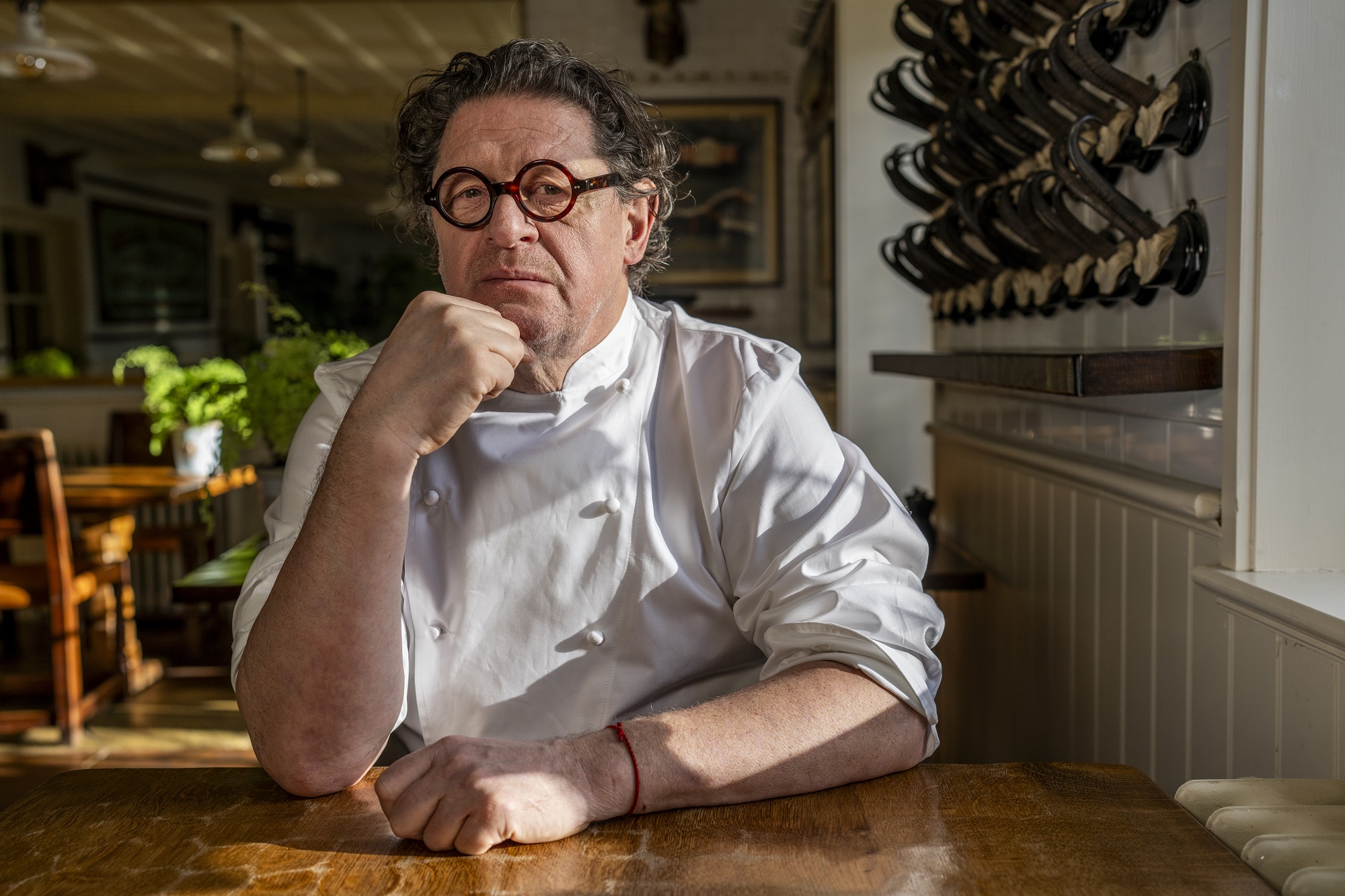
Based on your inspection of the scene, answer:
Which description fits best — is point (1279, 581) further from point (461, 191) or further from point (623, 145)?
point (461, 191)

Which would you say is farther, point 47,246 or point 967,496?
point 47,246

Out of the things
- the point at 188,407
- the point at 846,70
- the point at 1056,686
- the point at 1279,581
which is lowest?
the point at 1056,686

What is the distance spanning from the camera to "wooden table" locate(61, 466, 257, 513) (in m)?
3.76

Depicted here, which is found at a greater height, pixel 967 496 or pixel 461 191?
pixel 461 191

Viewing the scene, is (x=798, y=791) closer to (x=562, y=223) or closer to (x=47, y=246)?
(x=562, y=223)

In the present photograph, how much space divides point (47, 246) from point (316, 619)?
8832 millimetres

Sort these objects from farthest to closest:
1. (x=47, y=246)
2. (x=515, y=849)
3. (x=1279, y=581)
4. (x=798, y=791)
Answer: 1. (x=47, y=246)
2. (x=1279, y=581)
3. (x=798, y=791)
4. (x=515, y=849)

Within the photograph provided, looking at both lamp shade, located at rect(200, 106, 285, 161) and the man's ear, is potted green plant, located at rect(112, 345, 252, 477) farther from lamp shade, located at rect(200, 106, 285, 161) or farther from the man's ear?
lamp shade, located at rect(200, 106, 285, 161)

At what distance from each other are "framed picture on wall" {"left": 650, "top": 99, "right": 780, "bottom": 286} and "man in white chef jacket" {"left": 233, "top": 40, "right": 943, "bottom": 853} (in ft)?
11.0

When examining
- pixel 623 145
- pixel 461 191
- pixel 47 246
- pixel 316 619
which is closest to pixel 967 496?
pixel 623 145

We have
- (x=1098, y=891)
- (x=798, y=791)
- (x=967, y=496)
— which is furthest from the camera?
(x=967, y=496)

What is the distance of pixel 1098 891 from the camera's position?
2.50 feet

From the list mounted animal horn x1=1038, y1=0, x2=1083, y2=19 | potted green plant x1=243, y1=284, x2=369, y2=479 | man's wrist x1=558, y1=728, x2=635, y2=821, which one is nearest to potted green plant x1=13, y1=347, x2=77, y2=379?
potted green plant x1=243, y1=284, x2=369, y2=479

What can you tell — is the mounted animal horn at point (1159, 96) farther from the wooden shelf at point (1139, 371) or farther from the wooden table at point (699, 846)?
the wooden table at point (699, 846)
